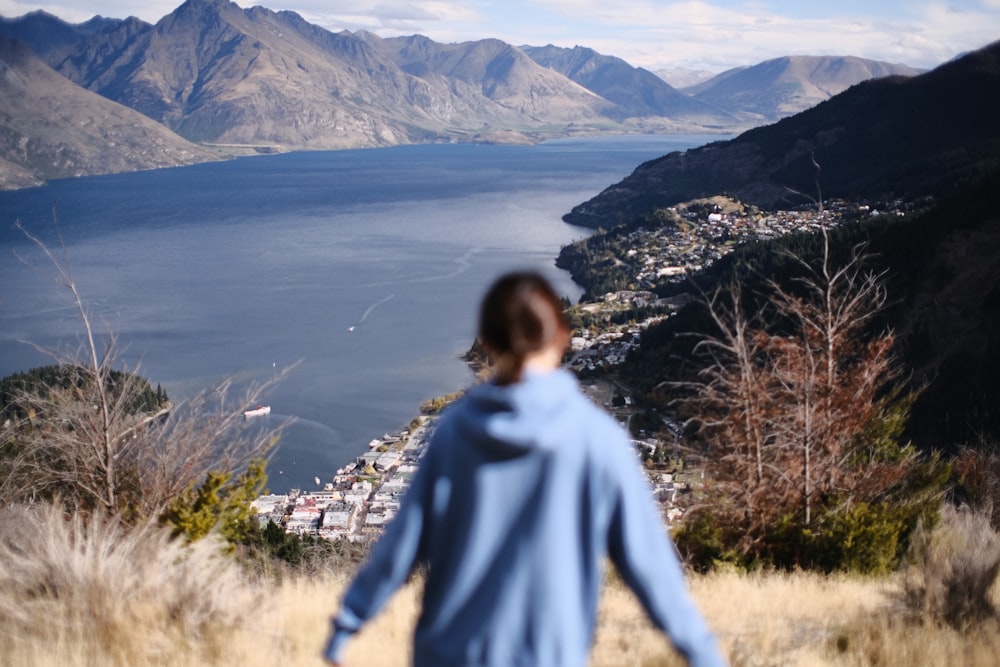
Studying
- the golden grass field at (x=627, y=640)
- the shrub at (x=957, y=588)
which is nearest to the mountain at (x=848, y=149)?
the shrub at (x=957, y=588)

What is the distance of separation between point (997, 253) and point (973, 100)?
63799mm

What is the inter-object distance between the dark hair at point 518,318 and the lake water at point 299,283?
29 centimetres

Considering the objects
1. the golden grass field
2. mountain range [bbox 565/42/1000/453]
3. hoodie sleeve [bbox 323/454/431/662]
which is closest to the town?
hoodie sleeve [bbox 323/454/431/662]

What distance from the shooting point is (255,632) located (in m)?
3.31

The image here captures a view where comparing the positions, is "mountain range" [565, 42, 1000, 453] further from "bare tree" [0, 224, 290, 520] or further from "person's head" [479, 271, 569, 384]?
"person's head" [479, 271, 569, 384]

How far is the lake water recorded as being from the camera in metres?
38.1

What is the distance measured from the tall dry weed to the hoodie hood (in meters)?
2.01

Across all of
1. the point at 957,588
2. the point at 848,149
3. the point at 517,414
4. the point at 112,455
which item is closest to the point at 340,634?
the point at 517,414

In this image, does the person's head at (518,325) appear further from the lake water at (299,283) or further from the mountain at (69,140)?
the mountain at (69,140)

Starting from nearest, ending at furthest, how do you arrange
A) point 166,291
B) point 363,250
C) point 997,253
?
point 997,253 < point 166,291 < point 363,250

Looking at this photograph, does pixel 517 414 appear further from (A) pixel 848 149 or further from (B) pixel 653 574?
(A) pixel 848 149

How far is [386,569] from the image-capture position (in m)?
1.63

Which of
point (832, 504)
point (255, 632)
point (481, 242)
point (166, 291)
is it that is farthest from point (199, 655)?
point (481, 242)

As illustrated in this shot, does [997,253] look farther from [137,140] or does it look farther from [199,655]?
[137,140]
